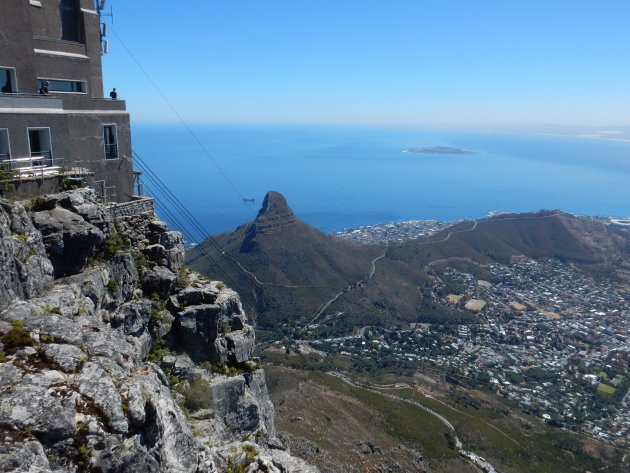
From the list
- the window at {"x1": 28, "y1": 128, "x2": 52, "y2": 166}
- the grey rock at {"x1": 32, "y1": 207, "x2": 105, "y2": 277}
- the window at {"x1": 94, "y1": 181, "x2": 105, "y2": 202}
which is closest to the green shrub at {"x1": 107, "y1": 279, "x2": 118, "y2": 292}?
the grey rock at {"x1": 32, "y1": 207, "x2": 105, "y2": 277}

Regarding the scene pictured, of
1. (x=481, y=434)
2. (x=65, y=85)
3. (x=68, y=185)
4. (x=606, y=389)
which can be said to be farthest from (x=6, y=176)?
(x=606, y=389)

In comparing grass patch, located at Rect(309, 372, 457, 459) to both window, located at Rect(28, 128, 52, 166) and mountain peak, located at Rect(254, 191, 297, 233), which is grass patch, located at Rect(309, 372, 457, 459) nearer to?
window, located at Rect(28, 128, 52, 166)

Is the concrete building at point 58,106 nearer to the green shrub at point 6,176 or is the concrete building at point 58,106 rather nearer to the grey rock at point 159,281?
the green shrub at point 6,176

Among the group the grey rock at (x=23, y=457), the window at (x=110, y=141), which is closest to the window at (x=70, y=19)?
the window at (x=110, y=141)

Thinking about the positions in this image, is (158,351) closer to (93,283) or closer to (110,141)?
(93,283)

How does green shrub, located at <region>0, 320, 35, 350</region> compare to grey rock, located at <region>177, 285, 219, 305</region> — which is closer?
green shrub, located at <region>0, 320, 35, 350</region>

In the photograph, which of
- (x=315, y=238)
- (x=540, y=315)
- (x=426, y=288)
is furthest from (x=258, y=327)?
(x=540, y=315)

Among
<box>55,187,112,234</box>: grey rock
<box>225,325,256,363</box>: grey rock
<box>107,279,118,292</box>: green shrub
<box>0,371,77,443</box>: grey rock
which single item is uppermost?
<box>55,187,112,234</box>: grey rock
